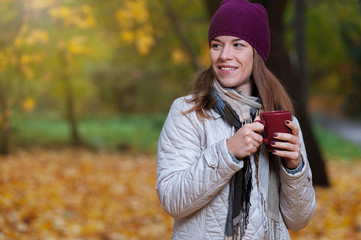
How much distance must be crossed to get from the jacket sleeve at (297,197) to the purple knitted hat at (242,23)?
56cm

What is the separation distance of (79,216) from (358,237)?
348 cm

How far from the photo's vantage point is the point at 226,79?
193 cm

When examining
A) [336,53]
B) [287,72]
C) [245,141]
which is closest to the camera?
[245,141]

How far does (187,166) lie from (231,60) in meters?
0.52

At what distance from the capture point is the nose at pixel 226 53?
1892mm

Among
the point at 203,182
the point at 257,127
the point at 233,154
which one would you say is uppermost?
the point at 257,127

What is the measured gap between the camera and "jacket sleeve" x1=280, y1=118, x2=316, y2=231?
5.96ft

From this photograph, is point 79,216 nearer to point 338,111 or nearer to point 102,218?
point 102,218

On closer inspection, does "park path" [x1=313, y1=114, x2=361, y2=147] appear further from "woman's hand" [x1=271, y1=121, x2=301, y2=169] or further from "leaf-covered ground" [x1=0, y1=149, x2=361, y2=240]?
"woman's hand" [x1=271, y1=121, x2=301, y2=169]

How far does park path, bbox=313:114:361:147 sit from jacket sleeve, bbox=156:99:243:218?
49.6ft

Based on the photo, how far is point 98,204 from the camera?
645cm

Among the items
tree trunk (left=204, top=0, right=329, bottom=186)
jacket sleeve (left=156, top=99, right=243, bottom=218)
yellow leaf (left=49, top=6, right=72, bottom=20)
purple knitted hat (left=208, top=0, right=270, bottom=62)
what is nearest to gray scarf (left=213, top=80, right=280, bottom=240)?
jacket sleeve (left=156, top=99, right=243, bottom=218)

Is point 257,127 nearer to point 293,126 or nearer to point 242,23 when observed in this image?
point 293,126

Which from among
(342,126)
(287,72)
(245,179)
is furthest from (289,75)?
(342,126)
